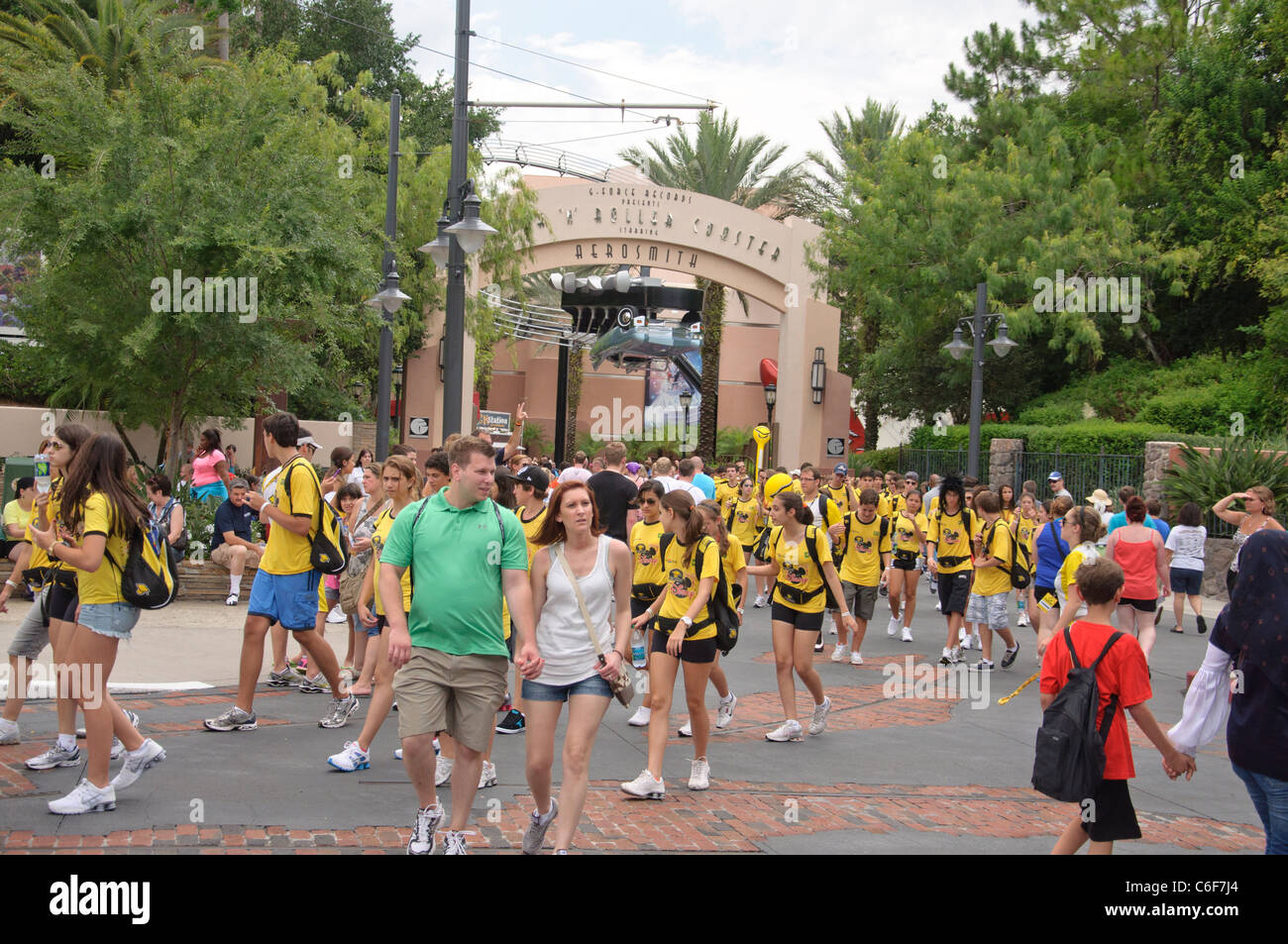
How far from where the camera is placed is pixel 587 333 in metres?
35.3

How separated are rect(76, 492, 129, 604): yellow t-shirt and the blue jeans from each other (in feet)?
16.4

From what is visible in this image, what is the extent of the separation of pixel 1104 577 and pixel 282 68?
19.8 metres

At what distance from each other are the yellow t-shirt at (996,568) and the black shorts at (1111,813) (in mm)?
6909

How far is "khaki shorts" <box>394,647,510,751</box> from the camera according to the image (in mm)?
5051

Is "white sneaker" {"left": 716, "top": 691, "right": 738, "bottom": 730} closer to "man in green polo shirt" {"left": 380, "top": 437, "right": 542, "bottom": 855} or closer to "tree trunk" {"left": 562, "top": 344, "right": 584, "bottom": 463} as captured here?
"man in green polo shirt" {"left": 380, "top": 437, "right": 542, "bottom": 855}

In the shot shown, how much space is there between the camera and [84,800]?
18.6 ft

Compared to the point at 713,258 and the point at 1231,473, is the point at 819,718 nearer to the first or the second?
the point at 1231,473

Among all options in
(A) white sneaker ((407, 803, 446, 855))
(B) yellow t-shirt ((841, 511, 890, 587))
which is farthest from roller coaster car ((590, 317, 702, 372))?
(A) white sneaker ((407, 803, 446, 855))

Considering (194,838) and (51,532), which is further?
(51,532)

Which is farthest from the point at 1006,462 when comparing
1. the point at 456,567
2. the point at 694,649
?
the point at 456,567

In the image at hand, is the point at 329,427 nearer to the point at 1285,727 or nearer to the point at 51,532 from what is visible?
the point at 51,532

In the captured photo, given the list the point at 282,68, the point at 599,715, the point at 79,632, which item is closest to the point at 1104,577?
the point at 599,715

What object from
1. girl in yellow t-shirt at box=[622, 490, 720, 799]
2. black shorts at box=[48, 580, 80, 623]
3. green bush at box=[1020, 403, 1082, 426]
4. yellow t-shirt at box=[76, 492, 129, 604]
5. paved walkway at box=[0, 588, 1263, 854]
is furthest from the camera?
green bush at box=[1020, 403, 1082, 426]

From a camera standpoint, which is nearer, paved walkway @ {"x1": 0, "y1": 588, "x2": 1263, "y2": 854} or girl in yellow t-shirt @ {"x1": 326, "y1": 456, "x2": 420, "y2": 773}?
paved walkway @ {"x1": 0, "y1": 588, "x2": 1263, "y2": 854}
